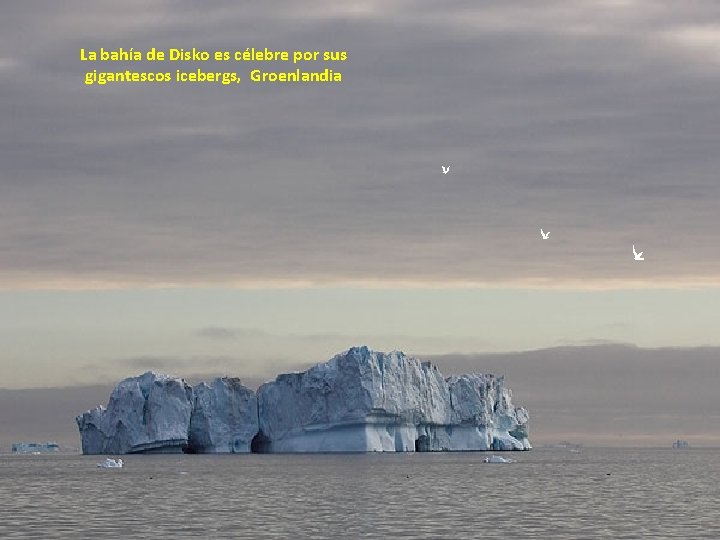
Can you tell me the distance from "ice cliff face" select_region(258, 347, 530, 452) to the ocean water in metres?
22.6

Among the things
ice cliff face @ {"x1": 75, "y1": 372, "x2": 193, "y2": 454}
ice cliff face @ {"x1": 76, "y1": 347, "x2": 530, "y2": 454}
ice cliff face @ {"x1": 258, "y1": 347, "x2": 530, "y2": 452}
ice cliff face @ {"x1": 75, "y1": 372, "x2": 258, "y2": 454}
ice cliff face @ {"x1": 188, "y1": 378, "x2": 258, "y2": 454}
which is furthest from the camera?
ice cliff face @ {"x1": 188, "y1": 378, "x2": 258, "y2": 454}

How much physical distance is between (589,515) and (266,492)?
66.7 ft

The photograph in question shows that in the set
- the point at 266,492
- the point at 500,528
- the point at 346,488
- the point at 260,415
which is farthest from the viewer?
the point at 260,415

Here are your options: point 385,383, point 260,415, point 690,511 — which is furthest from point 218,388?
point 690,511

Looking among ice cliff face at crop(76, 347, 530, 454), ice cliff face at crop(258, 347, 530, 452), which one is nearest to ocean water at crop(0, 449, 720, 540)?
ice cliff face at crop(258, 347, 530, 452)

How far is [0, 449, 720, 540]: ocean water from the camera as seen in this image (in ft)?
142

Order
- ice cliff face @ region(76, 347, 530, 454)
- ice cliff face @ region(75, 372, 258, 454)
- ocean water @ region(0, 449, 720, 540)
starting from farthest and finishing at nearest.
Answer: ice cliff face @ region(75, 372, 258, 454), ice cliff face @ region(76, 347, 530, 454), ocean water @ region(0, 449, 720, 540)

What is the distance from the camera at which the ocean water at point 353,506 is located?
142ft

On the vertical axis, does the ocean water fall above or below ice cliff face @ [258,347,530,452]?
below

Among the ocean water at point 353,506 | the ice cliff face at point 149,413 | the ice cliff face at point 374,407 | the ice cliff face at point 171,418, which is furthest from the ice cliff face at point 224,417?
the ocean water at point 353,506

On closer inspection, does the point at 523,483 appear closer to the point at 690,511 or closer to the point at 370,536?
the point at 690,511

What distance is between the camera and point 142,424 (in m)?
117

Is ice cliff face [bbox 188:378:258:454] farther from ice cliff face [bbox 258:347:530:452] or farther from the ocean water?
the ocean water

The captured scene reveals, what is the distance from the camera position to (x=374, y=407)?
4493 inches
